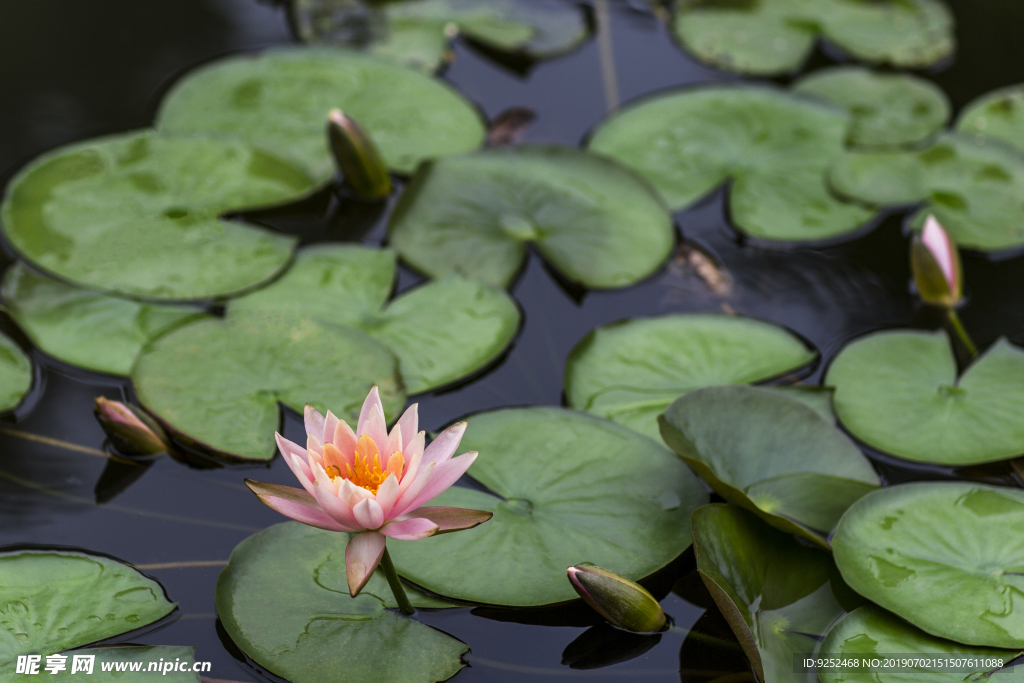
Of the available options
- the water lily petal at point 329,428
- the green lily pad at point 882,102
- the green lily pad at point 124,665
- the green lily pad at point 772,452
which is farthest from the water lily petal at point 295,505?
the green lily pad at point 882,102

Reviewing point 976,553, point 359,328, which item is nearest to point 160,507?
point 359,328

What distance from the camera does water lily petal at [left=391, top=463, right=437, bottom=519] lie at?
133cm

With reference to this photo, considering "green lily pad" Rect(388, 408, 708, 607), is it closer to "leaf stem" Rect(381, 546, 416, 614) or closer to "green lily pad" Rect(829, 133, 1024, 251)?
"leaf stem" Rect(381, 546, 416, 614)

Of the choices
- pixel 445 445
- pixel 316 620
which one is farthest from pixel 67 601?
pixel 445 445

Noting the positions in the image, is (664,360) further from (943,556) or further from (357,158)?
(357,158)

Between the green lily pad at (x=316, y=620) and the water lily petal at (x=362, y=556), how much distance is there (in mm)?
251

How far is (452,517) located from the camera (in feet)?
4.51

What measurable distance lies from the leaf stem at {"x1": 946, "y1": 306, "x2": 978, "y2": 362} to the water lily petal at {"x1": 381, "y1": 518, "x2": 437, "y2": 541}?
169 centimetres

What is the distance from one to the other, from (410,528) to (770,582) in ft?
2.67

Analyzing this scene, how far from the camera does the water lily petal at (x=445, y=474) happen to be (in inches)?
54.7

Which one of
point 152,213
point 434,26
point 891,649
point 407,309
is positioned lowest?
point 891,649

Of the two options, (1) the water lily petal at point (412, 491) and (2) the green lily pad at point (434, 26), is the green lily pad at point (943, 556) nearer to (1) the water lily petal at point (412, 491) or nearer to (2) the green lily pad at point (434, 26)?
(1) the water lily petal at point (412, 491)

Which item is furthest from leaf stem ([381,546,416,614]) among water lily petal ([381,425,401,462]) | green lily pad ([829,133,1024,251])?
green lily pad ([829,133,1024,251])

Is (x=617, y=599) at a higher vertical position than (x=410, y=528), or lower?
lower
